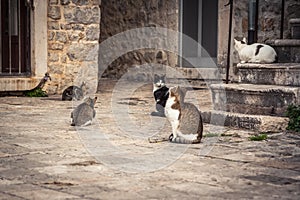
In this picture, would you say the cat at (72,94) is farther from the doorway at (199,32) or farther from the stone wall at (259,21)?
the doorway at (199,32)

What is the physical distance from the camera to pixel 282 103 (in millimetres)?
7258

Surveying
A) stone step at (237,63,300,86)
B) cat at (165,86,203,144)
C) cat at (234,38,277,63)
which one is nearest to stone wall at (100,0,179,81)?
cat at (234,38,277,63)

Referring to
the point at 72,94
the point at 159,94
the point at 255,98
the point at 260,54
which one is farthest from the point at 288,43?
the point at 72,94

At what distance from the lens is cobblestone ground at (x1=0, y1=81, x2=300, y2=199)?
4.25m

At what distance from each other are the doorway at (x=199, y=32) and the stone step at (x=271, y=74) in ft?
15.6

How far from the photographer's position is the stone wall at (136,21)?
44.2 feet

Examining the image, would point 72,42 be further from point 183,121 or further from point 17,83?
point 183,121

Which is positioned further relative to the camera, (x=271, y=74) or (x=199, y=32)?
(x=199, y=32)

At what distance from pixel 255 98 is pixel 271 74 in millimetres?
488

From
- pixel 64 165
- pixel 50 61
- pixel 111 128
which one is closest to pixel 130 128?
pixel 111 128

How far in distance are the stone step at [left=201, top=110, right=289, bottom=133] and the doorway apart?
5.39 m

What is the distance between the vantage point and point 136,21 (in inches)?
575

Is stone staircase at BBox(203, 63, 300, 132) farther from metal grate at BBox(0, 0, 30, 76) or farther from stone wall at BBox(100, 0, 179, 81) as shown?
stone wall at BBox(100, 0, 179, 81)

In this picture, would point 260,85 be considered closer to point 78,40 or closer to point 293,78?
point 293,78
